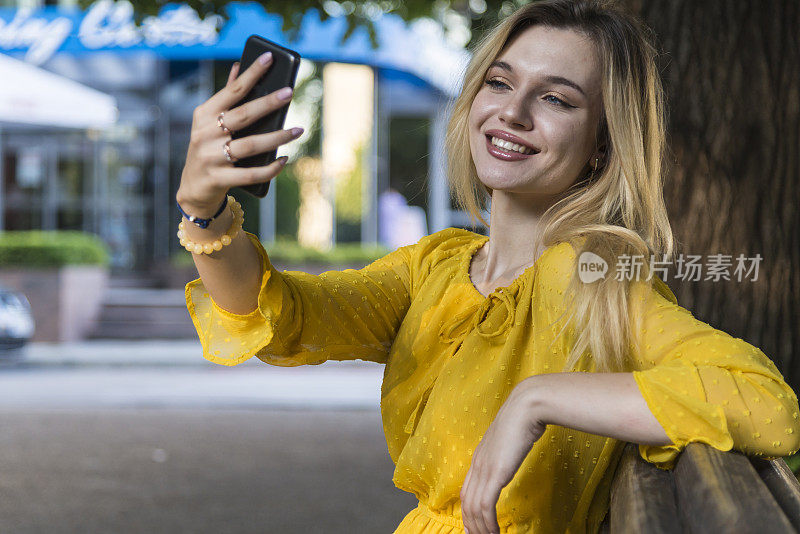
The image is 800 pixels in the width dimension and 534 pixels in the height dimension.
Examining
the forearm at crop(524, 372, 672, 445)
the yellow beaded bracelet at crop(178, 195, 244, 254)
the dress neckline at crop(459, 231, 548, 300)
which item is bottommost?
the forearm at crop(524, 372, 672, 445)

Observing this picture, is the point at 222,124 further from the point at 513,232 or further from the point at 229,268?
the point at 513,232

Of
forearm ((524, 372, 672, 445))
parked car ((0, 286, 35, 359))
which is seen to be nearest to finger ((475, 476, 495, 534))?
forearm ((524, 372, 672, 445))

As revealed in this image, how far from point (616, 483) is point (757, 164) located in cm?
222

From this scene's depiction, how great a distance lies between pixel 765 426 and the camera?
143 centimetres

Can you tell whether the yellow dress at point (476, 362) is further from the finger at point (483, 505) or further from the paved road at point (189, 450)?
the paved road at point (189, 450)

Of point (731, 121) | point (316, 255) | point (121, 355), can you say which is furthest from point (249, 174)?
point (316, 255)

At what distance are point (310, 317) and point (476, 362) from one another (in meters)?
0.36

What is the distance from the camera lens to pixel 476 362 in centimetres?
188

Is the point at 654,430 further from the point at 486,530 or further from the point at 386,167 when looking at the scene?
the point at 386,167

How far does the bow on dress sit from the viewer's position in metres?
1.85

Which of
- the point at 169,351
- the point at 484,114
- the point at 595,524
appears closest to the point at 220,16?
the point at 484,114

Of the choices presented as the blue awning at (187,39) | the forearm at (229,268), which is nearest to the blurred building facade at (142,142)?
the blue awning at (187,39)

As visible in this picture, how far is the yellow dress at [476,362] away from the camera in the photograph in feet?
4.72

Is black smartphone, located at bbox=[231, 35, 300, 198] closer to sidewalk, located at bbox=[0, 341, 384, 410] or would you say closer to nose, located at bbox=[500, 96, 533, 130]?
nose, located at bbox=[500, 96, 533, 130]
